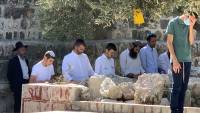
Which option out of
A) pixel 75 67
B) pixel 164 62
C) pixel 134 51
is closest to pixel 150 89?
pixel 75 67

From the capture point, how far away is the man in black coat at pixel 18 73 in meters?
12.4

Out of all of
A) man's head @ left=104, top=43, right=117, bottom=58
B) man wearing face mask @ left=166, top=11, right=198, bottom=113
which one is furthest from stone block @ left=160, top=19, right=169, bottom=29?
man wearing face mask @ left=166, top=11, right=198, bottom=113

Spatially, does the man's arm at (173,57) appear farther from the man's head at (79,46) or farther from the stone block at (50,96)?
the man's head at (79,46)

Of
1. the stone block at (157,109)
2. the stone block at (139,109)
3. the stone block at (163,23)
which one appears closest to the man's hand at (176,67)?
the stone block at (157,109)

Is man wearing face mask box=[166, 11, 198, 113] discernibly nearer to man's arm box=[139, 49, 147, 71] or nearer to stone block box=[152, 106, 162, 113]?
stone block box=[152, 106, 162, 113]

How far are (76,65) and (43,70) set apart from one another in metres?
0.60

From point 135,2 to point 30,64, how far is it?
4639 millimetres

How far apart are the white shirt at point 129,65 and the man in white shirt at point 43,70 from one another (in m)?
1.77

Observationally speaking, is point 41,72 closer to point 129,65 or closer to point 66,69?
point 66,69

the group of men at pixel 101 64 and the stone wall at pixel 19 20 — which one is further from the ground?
the stone wall at pixel 19 20

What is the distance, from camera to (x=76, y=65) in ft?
35.9

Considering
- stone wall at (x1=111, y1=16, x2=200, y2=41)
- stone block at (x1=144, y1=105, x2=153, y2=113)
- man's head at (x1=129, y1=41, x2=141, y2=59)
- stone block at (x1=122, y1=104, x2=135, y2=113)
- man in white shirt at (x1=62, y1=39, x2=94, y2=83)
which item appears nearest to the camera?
stone block at (x1=144, y1=105, x2=153, y2=113)

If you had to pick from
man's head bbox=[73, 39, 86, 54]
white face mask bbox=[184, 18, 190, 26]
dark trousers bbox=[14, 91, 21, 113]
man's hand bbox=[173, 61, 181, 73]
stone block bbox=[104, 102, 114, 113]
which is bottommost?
dark trousers bbox=[14, 91, 21, 113]

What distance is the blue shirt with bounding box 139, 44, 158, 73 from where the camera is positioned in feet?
40.7
